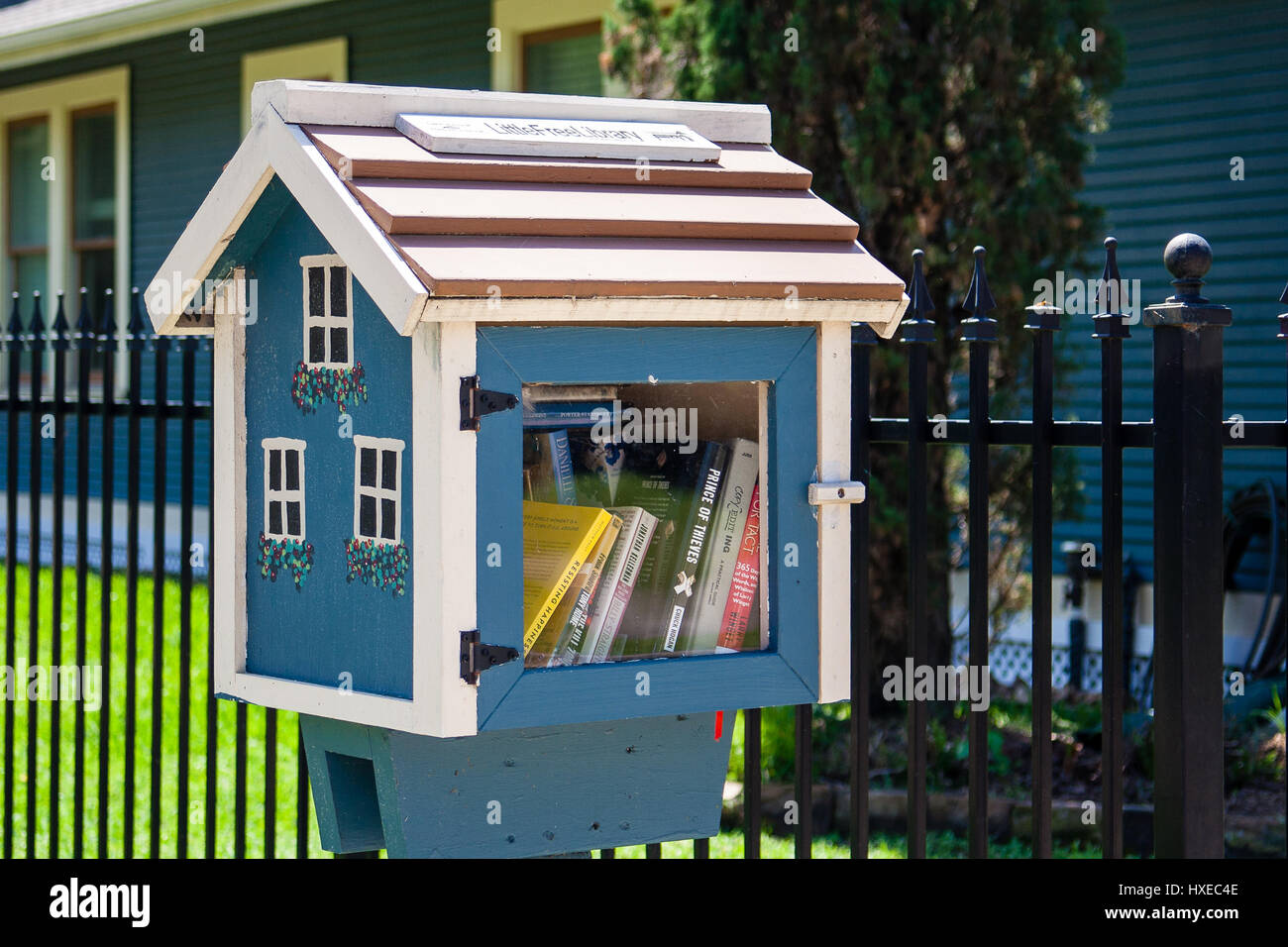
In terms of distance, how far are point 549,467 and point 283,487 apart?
1.48 ft

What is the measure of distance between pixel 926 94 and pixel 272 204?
12.0 feet

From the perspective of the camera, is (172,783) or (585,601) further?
(172,783)

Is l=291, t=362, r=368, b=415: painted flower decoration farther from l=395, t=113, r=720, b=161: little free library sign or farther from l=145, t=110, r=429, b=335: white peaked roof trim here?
l=395, t=113, r=720, b=161: little free library sign

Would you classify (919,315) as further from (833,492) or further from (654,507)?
(654,507)

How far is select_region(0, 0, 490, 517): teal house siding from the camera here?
1007cm

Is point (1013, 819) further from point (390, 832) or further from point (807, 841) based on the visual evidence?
point (390, 832)

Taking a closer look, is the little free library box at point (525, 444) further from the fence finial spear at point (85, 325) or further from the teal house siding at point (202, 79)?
the teal house siding at point (202, 79)

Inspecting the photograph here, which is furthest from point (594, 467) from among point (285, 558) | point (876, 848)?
point (876, 848)

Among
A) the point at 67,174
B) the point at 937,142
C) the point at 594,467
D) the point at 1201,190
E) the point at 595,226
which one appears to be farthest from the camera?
the point at 67,174

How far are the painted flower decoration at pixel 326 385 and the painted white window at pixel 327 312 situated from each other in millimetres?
12

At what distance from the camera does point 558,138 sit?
87.0 inches

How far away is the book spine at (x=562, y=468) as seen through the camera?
2.17m

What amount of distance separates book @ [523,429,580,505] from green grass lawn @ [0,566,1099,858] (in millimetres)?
1511

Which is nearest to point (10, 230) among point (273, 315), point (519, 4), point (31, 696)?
point (519, 4)
